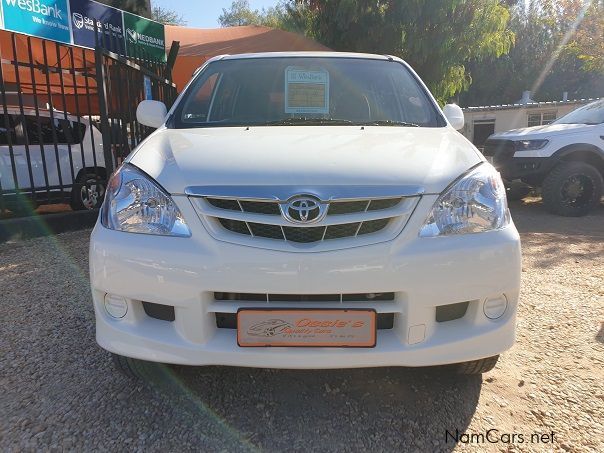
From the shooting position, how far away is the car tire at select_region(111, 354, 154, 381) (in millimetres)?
2043

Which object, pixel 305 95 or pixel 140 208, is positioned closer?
pixel 140 208

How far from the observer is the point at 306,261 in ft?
5.41

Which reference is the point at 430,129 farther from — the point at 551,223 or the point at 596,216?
the point at 596,216

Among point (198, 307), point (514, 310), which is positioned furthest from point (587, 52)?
point (198, 307)

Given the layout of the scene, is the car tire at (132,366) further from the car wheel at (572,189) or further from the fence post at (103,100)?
the car wheel at (572,189)

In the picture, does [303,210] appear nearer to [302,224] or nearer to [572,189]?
[302,224]


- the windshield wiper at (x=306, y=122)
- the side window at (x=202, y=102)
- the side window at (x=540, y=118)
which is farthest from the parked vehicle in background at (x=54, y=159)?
the side window at (x=540, y=118)

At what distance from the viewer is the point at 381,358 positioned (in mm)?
1707

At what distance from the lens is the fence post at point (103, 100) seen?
4.75m

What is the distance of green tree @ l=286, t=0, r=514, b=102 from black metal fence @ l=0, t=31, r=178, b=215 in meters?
4.81

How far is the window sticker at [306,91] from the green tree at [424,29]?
303 inches

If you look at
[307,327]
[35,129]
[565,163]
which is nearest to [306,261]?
[307,327]

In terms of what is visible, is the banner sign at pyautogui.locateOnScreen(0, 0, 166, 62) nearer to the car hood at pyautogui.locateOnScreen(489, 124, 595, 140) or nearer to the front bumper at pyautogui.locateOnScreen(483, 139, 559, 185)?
the front bumper at pyautogui.locateOnScreen(483, 139, 559, 185)

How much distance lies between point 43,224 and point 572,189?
6.45m
